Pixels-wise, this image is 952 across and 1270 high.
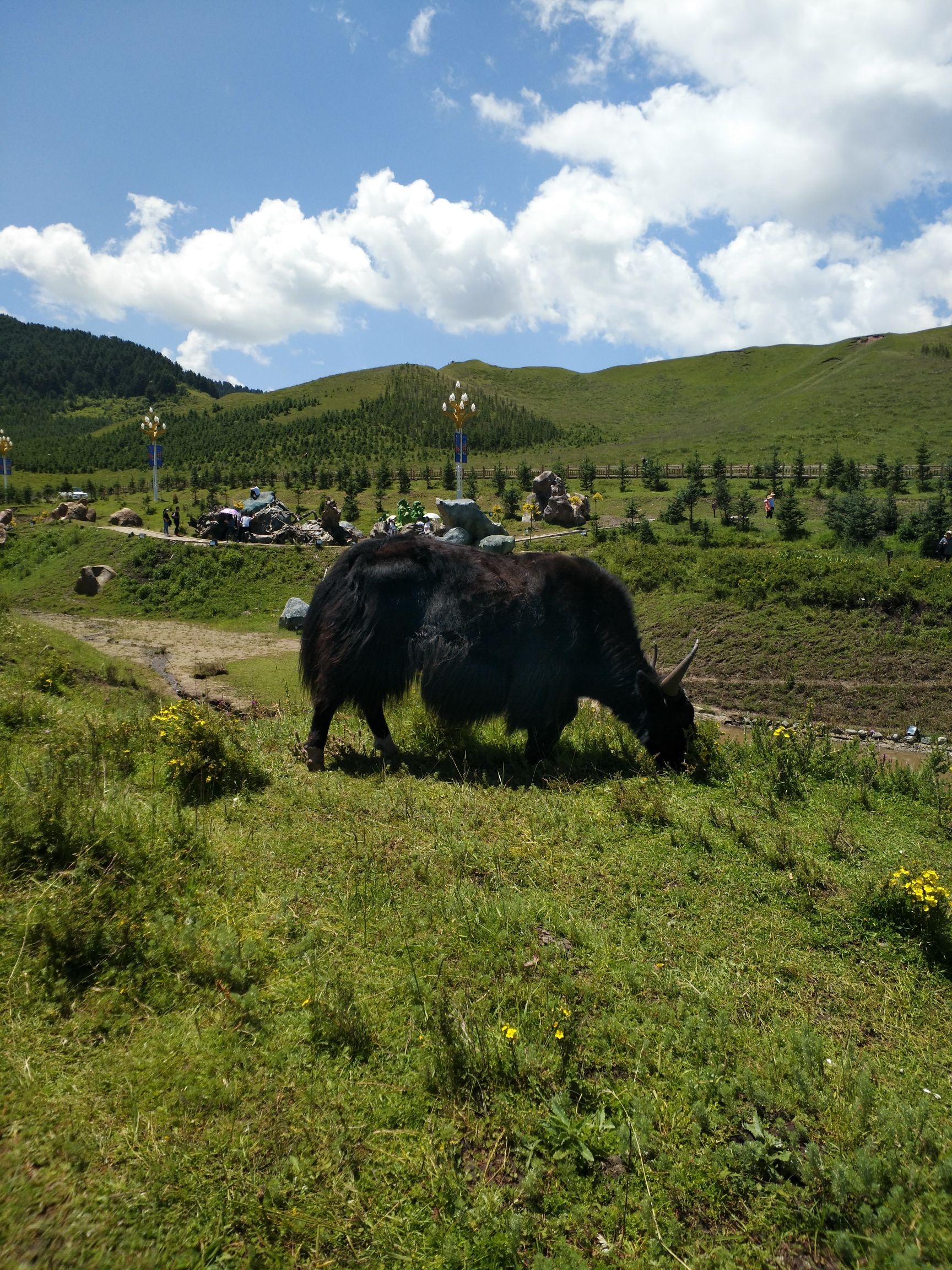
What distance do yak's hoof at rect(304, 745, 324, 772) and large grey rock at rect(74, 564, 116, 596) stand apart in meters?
23.2

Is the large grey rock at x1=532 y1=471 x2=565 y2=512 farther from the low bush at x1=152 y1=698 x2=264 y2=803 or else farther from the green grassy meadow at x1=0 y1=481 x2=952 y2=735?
the low bush at x1=152 y1=698 x2=264 y2=803

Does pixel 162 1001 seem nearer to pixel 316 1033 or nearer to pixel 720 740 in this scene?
pixel 316 1033

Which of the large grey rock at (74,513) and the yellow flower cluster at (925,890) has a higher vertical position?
the large grey rock at (74,513)

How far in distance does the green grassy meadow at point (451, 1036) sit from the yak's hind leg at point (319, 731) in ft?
4.51

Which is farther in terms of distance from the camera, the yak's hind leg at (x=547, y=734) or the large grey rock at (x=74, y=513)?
the large grey rock at (x=74, y=513)

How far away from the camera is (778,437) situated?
59.2 m

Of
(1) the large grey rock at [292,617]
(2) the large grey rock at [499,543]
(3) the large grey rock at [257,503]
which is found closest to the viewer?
(1) the large grey rock at [292,617]

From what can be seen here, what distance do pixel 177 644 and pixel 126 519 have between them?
18.7m

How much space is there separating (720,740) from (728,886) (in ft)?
13.4

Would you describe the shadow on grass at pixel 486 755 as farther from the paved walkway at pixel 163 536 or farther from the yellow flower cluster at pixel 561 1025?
the paved walkway at pixel 163 536

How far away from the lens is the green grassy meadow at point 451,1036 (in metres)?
2.29

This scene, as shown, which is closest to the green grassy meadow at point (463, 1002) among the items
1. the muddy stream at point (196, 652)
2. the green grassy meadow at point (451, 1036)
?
the green grassy meadow at point (451, 1036)

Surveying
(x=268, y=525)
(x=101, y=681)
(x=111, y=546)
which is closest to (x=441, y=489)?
(x=268, y=525)

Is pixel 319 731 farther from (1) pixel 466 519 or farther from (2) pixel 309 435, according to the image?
(2) pixel 309 435
